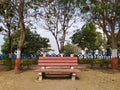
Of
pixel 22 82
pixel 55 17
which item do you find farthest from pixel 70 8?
pixel 22 82

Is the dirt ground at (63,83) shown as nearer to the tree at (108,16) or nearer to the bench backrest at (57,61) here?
the bench backrest at (57,61)

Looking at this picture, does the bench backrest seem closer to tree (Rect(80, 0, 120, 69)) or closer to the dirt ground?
the dirt ground

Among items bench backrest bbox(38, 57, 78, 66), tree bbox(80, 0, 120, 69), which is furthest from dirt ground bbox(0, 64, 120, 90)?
tree bbox(80, 0, 120, 69)

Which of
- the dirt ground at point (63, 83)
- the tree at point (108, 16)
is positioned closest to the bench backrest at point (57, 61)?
the dirt ground at point (63, 83)

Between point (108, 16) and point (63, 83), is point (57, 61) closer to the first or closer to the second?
point (63, 83)

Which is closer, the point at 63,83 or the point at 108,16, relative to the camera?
the point at 63,83

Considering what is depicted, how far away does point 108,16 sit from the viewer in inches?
707

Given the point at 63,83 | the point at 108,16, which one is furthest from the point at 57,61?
the point at 108,16

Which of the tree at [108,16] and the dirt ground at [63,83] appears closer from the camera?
the dirt ground at [63,83]

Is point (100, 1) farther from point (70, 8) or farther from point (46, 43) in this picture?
point (46, 43)

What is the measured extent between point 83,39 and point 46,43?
255 inches

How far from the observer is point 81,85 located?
12.2m

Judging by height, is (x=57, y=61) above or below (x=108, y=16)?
below

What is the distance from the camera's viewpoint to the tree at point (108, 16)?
16.2 m
